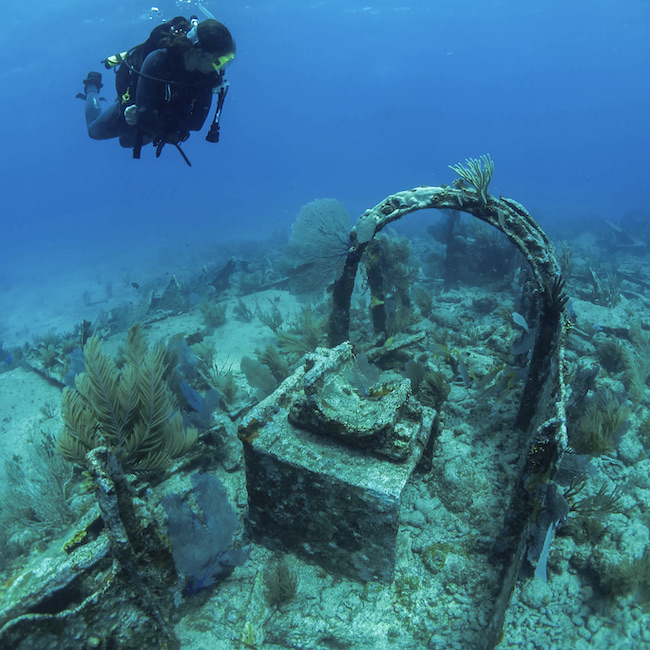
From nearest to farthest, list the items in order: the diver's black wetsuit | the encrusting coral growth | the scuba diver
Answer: the encrusting coral growth, the scuba diver, the diver's black wetsuit

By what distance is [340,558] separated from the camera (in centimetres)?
310

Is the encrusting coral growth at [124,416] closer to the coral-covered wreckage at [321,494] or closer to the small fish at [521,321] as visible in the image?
the coral-covered wreckage at [321,494]

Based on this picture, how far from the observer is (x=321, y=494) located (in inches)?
114

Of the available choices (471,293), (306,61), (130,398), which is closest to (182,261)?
(471,293)

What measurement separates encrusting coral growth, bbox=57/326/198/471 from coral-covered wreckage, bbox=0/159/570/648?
1051 millimetres

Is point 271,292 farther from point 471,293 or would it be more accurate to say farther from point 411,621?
point 411,621

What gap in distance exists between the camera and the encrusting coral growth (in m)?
3.83

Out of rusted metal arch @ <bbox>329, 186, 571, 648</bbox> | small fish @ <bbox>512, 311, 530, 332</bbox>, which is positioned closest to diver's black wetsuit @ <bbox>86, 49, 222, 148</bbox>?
rusted metal arch @ <bbox>329, 186, 571, 648</bbox>

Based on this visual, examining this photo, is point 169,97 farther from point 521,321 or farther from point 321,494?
point 321,494

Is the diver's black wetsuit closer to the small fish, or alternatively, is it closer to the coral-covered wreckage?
the coral-covered wreckage

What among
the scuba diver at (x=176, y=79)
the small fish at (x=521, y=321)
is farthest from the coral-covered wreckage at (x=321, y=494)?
the scuba diver at (x=176, y=79)

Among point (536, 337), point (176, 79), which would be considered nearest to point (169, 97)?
point (176, 79)

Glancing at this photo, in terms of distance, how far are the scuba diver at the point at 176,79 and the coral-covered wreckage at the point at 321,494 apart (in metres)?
4.61

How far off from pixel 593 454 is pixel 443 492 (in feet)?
5.16
